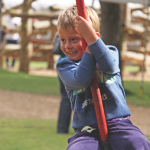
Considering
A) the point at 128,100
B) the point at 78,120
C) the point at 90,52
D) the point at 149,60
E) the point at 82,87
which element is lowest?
the point at 149,60

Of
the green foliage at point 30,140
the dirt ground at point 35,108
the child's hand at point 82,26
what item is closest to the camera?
the child's hand at point 82,26

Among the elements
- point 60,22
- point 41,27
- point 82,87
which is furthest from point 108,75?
point 41,27

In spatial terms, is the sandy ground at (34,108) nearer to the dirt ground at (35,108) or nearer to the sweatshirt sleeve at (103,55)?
the dirt ground at (35,108)

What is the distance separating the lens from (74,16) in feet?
5.30

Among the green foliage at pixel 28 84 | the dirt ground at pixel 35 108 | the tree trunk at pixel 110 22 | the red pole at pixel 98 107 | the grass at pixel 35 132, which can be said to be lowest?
the green foliage at pixel 28 84

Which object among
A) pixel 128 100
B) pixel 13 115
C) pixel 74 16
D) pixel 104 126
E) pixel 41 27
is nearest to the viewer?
pixel 104 126

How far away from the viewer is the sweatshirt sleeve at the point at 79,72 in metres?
1.53

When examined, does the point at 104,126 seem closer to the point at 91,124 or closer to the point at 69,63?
the point at 91,124

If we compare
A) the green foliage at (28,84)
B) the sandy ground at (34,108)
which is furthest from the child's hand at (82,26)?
the green foliage at (28,84)

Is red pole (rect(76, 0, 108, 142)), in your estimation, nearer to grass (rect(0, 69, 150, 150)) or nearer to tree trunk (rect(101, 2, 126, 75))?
grass (rect(0, 69, 150, 150))

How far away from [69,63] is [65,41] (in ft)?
0.44

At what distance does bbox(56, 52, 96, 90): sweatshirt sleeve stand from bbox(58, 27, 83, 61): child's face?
64mm

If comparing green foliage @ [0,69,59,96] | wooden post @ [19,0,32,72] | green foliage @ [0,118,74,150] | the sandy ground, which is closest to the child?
green foliage @ [0,118,74,150]

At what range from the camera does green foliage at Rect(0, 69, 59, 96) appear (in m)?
9.11
